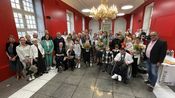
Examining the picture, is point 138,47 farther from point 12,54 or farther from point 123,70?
point 12,54

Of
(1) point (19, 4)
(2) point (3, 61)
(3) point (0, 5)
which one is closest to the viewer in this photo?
(3) point (0, 5)

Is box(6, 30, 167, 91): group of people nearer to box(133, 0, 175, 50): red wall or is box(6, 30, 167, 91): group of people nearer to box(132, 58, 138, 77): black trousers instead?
box(132, 58, 138, 77): black trousers

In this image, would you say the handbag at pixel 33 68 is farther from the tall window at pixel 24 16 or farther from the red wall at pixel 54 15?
the red wall at pixel 54 15

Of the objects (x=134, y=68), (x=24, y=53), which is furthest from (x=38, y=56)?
(x=134, y=68)

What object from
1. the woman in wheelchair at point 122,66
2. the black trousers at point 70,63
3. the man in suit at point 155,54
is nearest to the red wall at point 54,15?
the black trousers at point 70,63

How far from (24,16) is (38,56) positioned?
177cm

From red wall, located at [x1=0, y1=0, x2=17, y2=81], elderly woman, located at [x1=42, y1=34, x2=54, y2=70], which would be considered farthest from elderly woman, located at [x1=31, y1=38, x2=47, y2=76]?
red wall, located at [x1=0, y1=0, x2=17, y2=81]

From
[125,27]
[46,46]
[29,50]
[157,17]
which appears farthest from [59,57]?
[125,27]

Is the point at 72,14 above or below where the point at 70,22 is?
above

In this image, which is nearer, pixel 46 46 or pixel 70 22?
pixel 46 46

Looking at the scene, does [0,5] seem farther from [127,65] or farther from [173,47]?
Answer: [173,47]

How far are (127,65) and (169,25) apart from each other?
1.91 metres

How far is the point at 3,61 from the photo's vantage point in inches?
107

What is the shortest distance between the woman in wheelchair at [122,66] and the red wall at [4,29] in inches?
130
